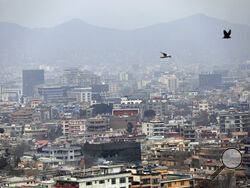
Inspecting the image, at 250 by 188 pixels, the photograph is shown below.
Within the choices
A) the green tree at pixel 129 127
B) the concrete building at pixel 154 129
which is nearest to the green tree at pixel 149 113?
the green tree at pixel 129 127

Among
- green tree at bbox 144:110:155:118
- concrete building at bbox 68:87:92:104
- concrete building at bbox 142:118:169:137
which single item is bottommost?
concrete building at bbox 142:118:169:137

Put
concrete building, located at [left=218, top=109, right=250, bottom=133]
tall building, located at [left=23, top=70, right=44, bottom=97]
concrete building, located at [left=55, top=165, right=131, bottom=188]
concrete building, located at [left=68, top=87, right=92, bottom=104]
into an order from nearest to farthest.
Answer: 1. concrete building, located at [left=55, top=165, right=131, bottom=188]
2. concrete building, located at [left=218, top=109, right=250, bottom=133]
3. concrete building, located at [left=68, top=87, right=92, bottom=104]
4. tall building, located at [left=23, top=70, right=44, bottom=97]

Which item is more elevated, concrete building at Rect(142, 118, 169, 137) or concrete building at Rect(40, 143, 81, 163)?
concrete building at Rect(142, 118, 169, 137)

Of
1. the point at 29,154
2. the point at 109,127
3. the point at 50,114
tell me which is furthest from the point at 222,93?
the point at 29,154

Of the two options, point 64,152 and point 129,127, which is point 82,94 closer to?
point 129,127

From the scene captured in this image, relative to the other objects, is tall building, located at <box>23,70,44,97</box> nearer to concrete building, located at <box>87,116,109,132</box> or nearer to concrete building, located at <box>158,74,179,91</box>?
concrete building, located at <box>158,74,179,91</box>

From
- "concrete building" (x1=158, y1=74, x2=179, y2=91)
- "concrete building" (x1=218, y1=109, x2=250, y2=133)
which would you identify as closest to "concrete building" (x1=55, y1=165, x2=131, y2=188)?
"concrete building" (x1=218, y1=109, x2=250, y2=133)

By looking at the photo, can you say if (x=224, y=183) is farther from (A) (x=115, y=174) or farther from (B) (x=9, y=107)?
(B) (x=9, y=107)

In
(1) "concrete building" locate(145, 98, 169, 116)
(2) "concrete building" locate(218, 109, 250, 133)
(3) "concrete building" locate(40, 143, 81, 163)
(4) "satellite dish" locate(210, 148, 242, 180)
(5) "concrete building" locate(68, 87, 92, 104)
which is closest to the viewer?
(4) "satellite dish" locate(210, 148, 242, 180)

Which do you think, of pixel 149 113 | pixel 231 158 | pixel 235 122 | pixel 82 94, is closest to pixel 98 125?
pixel 235 122
